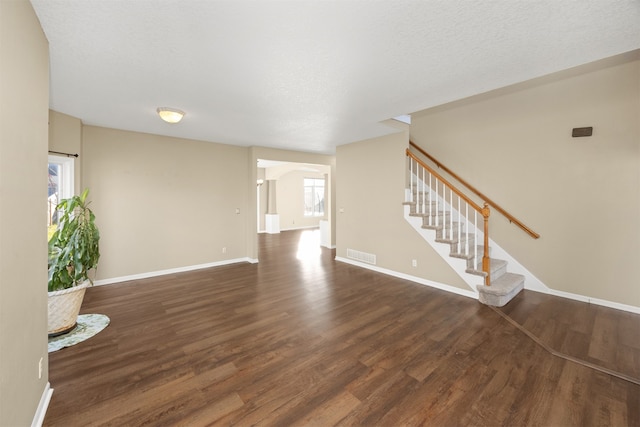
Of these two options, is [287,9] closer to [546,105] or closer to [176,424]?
[176,424]

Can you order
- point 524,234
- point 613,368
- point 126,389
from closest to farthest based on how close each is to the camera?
1. point 126,389
2. point 613,368
3. point 524,234

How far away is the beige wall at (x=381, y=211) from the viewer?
451cm

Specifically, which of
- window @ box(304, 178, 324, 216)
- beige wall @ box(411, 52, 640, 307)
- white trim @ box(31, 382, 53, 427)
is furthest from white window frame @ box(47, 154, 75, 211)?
window @ box(304, 178, 324, 216)

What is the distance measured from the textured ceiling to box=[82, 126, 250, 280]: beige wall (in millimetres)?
1226

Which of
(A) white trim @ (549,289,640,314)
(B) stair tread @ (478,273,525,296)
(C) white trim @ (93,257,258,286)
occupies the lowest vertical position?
(A) white trim @ (549,289,640,314)

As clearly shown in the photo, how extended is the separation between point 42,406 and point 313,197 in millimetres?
11451

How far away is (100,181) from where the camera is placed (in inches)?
174

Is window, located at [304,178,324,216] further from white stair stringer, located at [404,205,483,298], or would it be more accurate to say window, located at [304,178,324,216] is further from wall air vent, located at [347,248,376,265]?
white stair stringer, located at [404,205,483,298]

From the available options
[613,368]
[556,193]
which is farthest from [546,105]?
[613,368]

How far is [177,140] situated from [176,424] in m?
4.98

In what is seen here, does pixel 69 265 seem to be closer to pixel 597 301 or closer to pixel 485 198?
pixel 485 198

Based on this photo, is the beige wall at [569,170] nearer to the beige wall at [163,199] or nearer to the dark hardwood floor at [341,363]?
the dark hardwood floor at [341,363]

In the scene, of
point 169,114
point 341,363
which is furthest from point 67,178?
point 341,363

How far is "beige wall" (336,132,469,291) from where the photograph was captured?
4511 millimetres
